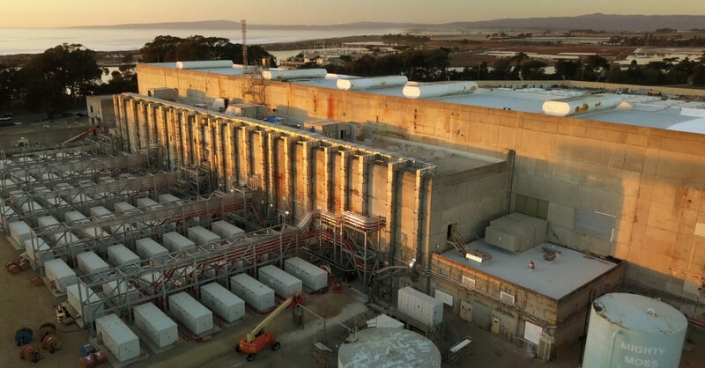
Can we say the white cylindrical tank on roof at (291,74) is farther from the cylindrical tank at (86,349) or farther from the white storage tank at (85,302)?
the cylindrical tank at (86,349)

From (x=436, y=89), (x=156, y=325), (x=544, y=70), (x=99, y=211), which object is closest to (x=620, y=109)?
(x=436, y=89)

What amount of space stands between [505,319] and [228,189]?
2860cm

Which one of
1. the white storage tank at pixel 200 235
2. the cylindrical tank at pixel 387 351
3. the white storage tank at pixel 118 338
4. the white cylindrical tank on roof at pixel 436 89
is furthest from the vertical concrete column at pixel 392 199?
the white storage tank at pixel 118 338

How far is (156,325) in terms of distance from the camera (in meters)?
27.5

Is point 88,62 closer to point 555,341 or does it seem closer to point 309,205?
point 309,205

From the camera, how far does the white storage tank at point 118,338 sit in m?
25.9

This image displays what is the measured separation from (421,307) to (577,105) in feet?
58.6

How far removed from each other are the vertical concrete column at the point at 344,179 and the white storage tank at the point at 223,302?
1007 centimetres

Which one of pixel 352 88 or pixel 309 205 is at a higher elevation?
pixel 352 88

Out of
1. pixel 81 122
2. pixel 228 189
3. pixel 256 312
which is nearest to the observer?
pixel 256 312

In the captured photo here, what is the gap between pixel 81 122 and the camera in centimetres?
8181

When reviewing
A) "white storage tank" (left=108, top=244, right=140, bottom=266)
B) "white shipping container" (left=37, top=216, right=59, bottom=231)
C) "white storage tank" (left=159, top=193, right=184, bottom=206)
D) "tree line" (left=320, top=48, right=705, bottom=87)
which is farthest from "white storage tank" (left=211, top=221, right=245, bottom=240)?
"tree line" (left=320, top=48, right=705, bottom=87)

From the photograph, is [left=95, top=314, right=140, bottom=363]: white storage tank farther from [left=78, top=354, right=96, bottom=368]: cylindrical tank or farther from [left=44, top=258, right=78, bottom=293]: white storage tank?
[left=44, top=258, right=78, bottom=293]: white storage tank

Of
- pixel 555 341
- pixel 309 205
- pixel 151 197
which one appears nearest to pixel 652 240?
pixel 555 341
